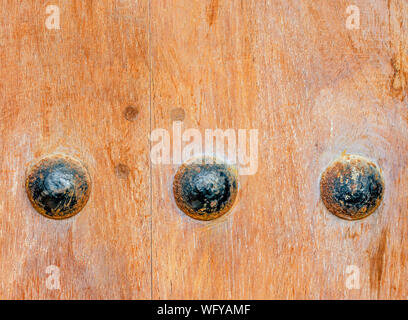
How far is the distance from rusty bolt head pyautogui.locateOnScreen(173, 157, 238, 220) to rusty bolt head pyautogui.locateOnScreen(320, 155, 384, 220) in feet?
0.45

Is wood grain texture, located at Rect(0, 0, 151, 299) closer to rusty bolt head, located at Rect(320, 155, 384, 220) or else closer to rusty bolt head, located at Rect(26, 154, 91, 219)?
rusty bolt head, located at Rect(26, 154, 91, 219)

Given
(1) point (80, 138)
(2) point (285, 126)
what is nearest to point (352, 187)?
(2) point (285, 126)

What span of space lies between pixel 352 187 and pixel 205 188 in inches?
8.1

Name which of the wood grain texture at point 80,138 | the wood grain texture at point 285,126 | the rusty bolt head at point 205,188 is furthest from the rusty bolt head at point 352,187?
the wood grain texture at point 80,138

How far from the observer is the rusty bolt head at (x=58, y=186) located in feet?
2.16

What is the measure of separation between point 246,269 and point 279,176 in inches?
5.8

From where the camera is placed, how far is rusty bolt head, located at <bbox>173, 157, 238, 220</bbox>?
26.0 inches

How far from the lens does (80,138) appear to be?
70cm

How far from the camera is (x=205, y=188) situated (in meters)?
0.66

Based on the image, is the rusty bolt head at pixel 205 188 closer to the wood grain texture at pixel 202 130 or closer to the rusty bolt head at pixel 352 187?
the wood grain texture at pixel 202 130

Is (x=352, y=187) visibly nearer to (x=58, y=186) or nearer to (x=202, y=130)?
(x=202, y=130)

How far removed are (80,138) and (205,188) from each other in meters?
0.20

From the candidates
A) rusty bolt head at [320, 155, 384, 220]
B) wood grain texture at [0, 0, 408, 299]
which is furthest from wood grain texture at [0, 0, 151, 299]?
rusty bolt head at [320, 155, 384, 220]

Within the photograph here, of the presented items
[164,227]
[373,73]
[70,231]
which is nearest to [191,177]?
[164,227]
